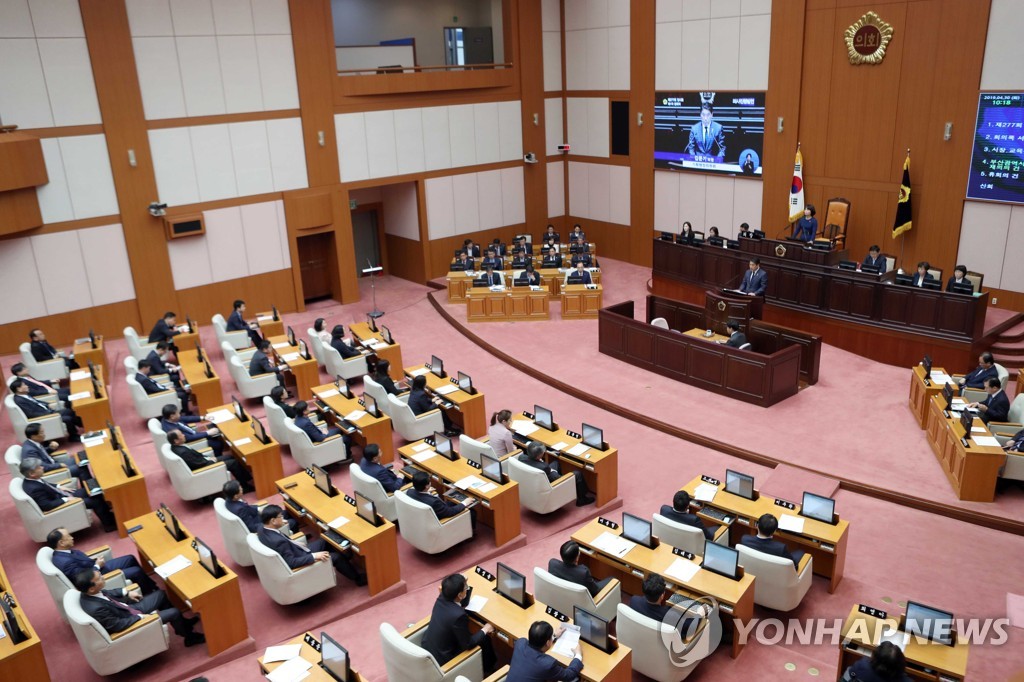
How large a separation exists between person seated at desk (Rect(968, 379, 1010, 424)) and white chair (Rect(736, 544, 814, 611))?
4107mm

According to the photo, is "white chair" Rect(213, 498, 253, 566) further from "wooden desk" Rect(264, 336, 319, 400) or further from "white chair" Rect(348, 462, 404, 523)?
"wooden desk" Rect(264, 336, 319, 400)

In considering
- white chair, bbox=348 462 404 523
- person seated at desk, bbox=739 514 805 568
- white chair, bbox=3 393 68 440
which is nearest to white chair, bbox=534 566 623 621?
person seated at desk, bbox=739 514 805 568

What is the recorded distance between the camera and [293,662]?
5.69m

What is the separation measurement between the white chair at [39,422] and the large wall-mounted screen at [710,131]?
1411cm

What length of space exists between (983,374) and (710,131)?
9.47m

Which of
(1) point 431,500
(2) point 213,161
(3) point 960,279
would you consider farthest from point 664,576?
(2) point 213,161

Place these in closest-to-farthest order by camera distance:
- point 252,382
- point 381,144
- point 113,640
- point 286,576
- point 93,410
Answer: point 113,640 < point 286,576 < point 93,410 < point 252,382 < point 381,144

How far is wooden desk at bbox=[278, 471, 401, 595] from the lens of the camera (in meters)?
7.39

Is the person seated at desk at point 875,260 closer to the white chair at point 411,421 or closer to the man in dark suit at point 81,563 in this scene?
the white chair at point 411,421

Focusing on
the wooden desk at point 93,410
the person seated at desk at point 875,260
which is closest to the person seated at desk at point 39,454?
the wooden desk at point 93,410

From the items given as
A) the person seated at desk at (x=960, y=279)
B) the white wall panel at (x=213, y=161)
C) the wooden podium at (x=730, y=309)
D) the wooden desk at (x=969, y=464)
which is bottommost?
the wooden desk at (x=969, y=464)

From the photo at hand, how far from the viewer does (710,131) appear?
17719 mm

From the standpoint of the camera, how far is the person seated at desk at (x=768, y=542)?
6.74 m

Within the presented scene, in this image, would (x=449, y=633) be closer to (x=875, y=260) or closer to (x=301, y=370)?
(x=301, y=370)
